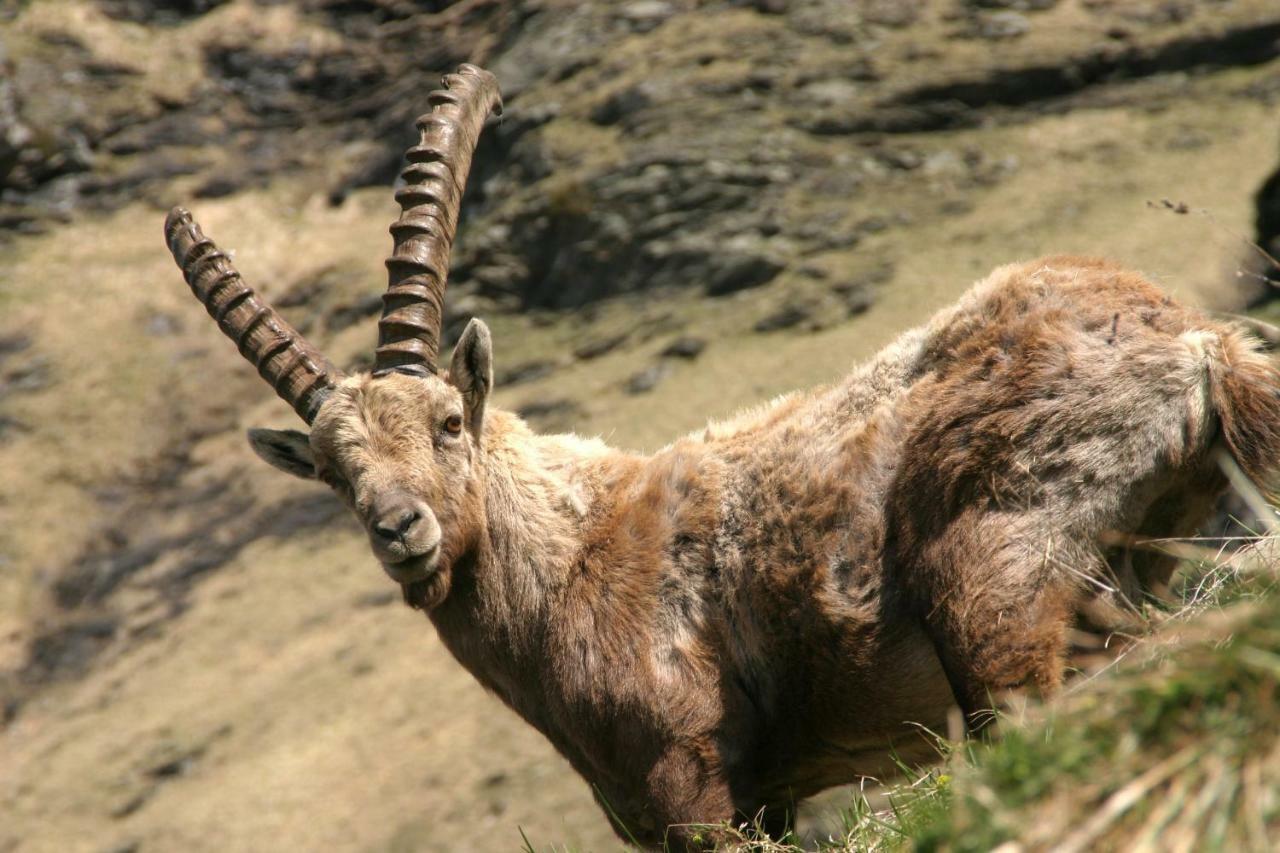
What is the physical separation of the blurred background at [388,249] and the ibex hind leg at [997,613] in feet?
39.9

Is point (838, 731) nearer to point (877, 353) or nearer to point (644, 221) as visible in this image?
point (877, 353)

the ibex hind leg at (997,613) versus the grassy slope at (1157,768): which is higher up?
the grassy slope at (1157,768)

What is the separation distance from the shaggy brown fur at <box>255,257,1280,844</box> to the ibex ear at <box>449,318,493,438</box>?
17mm

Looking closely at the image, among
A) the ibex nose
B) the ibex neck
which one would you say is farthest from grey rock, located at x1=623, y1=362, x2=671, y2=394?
the ibex nose

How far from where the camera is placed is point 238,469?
34281mm

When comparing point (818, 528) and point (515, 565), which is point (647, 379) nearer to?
point (515, 565)

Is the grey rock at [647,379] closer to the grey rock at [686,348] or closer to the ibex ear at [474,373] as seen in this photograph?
the grey rock at [686,348]

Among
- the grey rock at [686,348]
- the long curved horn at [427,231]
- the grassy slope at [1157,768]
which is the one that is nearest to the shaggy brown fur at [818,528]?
the long curved horn at [427,231]

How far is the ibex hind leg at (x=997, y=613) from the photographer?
5.65m

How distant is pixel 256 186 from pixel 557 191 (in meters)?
13.3

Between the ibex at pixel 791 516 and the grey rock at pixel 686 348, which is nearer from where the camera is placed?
the ibex at pixel 791 516

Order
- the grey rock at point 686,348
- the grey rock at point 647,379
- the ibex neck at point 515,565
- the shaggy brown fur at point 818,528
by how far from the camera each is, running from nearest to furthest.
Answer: the shaggy brown fur at point 818,528
the ibex neck at point 515,565
the grey rock at point 647,379
the grey rock at point 686,348

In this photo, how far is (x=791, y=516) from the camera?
21.8 feet

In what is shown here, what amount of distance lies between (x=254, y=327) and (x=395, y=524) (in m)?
2.39
